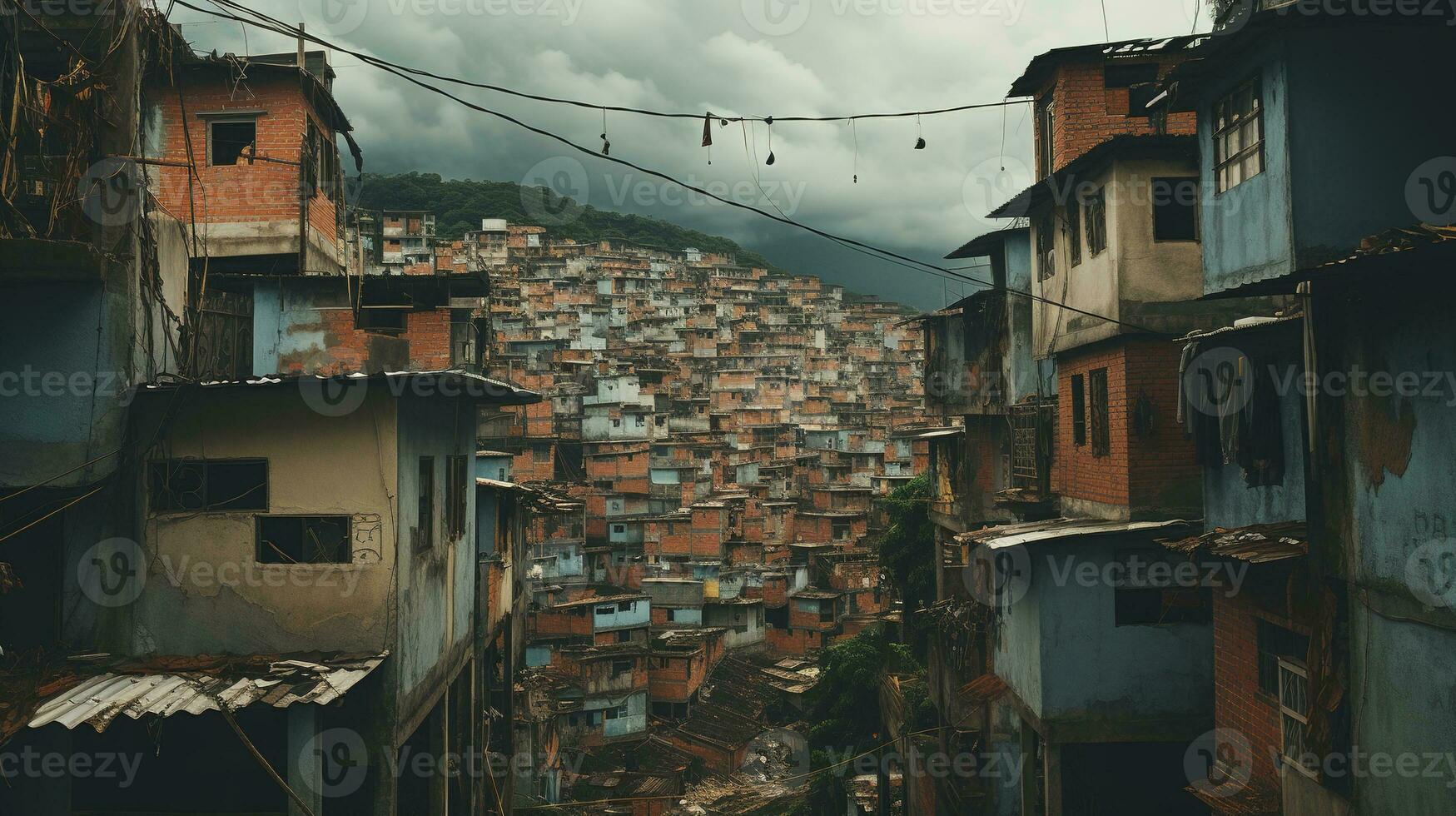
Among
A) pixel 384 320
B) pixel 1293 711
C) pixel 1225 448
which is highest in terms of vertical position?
pixel 384 320

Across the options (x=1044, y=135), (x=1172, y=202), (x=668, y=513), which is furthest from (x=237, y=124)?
(x=668, y=513)

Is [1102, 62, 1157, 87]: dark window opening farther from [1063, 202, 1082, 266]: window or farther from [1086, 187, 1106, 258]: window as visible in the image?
[1086, 187, 1106, 258]: window

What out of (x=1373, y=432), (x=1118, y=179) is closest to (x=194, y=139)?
(x=1118, y=179)

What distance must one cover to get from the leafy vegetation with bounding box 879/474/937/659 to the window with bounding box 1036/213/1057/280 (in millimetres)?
14127

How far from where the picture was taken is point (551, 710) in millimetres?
34062

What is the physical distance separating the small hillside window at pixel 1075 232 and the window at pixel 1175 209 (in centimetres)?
187

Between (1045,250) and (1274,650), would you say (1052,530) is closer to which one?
(1274,650)

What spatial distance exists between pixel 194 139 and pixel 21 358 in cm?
1092

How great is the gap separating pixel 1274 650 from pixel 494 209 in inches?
5371

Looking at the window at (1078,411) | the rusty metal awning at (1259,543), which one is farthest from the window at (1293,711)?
the window at (1078,411)

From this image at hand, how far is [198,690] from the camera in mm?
10773

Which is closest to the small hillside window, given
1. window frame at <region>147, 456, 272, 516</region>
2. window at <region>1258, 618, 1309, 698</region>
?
window at <region>1258, 618, 1309, 698</region>

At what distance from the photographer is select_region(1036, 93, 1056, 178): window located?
20328mm

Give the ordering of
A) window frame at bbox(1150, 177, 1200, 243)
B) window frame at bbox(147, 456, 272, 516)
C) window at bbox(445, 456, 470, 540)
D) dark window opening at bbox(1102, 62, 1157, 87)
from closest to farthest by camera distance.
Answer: window frame at bbox(147, 456, 272, 516)
window frame at bbox(1150, 177, 1200, 243)
window at bbox(445, 456, 470, 540)
dark window opening at bbox(1102, 62, 1157, 87)
